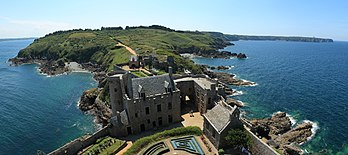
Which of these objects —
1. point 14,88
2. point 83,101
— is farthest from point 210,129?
point 14,88

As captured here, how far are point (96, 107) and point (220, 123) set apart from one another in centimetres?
5101

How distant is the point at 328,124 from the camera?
66.1 metres

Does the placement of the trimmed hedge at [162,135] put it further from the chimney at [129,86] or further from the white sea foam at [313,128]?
the white sea foam at [313,128]

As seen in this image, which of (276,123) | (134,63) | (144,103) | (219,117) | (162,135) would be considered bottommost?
(276,123)

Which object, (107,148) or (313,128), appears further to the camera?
(313,128)

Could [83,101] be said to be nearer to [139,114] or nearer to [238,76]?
[139,114]

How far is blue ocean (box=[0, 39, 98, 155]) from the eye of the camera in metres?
58.0

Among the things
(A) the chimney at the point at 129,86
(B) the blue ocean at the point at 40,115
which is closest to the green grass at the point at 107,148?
(A) the chimney at the point at 129,86

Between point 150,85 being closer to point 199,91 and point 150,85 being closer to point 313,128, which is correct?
point 199,91

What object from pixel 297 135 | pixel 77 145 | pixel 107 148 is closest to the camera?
pixel 107 148

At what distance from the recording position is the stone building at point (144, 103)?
148 ft

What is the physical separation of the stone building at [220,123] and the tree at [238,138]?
0.83 meters

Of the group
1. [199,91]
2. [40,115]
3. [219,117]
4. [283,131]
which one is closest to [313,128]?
[283,131]

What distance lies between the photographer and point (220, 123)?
39.0 metres
